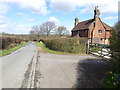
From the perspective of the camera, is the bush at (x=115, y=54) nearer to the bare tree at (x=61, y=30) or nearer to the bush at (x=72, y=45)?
the bush at (x=72, y=45)

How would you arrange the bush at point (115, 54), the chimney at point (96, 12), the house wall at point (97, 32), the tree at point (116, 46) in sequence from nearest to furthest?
1. the bush at point (115, 54)
2. the tree at point (116, 46)
3. the chimney at point (96, 12)
4. the house wall at point (97, 32)

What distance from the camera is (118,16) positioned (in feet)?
16.4

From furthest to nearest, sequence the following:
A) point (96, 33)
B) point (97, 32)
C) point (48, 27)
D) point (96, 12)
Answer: point (48, 27) → point (97, 32) → point (96, 33) → point (96, 12)

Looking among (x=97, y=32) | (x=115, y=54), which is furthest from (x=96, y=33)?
(x=115, y=54)

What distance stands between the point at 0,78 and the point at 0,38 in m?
13.6

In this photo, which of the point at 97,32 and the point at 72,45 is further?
the point at 97,32

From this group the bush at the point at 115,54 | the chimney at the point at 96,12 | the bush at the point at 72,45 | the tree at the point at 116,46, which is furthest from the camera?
the chimney at the point at 96,12

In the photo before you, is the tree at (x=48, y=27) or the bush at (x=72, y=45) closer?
the bush at (x=72, y=45)

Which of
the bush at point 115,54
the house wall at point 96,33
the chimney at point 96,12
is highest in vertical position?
the chimney at point 96,12

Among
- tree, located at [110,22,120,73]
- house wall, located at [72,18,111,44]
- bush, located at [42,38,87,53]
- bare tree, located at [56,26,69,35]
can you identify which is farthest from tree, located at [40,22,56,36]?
tree, located at [110,22,120,73]

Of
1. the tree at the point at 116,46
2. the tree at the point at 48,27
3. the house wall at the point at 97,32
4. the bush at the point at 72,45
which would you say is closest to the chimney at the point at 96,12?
the house wall at the point at 97,32

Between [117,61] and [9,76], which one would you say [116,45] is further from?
[9,76]

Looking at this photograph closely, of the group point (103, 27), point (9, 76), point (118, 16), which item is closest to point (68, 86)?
point (9, 76)

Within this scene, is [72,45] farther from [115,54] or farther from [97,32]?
[97,32]
